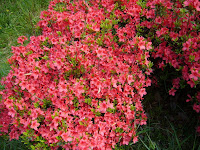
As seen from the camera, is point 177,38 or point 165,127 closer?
point 177,38

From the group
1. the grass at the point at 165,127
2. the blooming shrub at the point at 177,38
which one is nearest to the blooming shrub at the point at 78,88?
the blooming shrub at the point at 177,38

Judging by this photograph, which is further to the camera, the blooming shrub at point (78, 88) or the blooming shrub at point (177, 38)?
the blooming shrub at point (177, 38)

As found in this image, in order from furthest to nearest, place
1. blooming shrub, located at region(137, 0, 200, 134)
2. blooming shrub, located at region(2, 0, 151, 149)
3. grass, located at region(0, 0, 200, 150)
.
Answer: grass, located at region(0, 0, 200, 150) < blooming shrub, located at region(137, 0, 200, 134) < blooming shrub, located at region(2, 0, 151, 149)

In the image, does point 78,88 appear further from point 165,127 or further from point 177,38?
point 165,127

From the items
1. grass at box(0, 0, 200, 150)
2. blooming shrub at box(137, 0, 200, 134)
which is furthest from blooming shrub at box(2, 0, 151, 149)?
grass at box(0, 0, 200, 150)

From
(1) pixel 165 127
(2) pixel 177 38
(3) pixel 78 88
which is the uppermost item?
(2) pixel 177 38

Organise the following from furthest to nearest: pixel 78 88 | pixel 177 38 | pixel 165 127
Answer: pixel 165 127
pixel 177 38
pixel 78 88

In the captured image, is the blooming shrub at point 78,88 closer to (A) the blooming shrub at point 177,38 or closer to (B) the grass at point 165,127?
(A) the blooming shrub at point 177,38

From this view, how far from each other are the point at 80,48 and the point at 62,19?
61 centimetres

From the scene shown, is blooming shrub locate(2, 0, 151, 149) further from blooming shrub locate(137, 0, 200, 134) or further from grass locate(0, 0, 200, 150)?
grass locate(0, 0, 200, 150)

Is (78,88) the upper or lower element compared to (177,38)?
lower

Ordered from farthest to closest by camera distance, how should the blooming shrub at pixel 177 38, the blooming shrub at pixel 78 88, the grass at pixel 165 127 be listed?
1. the grass at pixel 165 127
2. the blooming shrub at pixel 177 38
3. the blooming shrub at pixel 78 88

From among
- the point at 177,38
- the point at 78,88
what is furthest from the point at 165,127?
the point at 78,88

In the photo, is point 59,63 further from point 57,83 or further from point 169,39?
point 169,39
